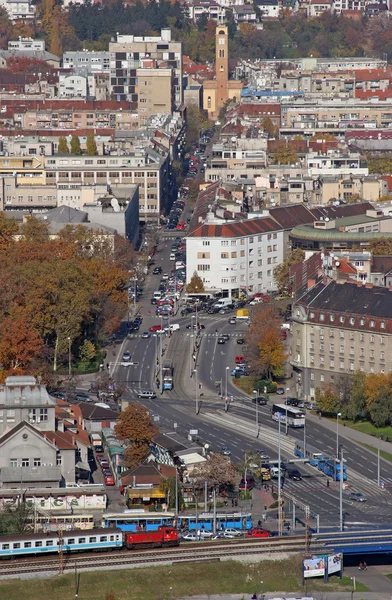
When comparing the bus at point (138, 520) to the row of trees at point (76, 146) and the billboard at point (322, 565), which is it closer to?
the billboard at point (322, 565)

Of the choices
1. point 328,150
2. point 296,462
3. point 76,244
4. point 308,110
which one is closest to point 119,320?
point 76,244

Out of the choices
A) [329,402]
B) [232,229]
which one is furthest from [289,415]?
[232,229]

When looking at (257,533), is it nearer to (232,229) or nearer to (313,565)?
(313,565)

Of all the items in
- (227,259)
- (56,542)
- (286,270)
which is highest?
(227,259)

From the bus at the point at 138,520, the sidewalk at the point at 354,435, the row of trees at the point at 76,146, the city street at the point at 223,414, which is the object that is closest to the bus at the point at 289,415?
the city street at the point at 223,414

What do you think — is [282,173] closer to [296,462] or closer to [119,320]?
[119,320]

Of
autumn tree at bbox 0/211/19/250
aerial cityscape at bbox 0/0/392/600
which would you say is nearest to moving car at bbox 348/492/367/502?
aerial cityscape at bbox 0/0/392/600
